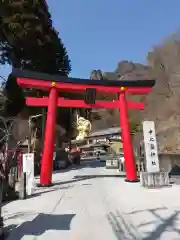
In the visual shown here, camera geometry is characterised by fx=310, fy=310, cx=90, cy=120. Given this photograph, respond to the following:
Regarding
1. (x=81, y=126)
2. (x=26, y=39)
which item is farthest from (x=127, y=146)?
(x=81, y=126)

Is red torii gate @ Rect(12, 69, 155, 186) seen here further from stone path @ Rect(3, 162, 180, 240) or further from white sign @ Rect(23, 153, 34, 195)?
stone path @ Rect(3, 162, 180, 240)

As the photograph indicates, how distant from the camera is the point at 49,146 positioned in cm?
1553

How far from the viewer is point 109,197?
11125 mm

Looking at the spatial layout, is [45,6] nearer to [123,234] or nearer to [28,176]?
[28,176]

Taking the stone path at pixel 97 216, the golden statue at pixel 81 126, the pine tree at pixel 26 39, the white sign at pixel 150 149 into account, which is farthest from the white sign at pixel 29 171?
the golden statue at pixel 81 126

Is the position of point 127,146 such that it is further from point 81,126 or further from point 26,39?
point 81,126

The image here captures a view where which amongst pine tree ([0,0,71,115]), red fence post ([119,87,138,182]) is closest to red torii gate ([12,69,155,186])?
red fence post ([119,87,138,182])

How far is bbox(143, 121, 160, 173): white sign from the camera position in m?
13.7

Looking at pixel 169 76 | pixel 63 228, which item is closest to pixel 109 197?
pixel 63 228

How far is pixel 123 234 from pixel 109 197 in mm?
5156

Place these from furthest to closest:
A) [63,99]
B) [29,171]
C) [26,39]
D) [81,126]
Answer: [81,126] → [26,39] → [63,99] → [29,171]

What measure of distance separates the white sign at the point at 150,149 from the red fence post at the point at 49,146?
474 centimetres

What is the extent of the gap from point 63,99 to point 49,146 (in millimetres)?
2916

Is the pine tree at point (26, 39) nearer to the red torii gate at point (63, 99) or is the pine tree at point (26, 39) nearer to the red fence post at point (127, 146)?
the red torii gate at point (63, 99)
